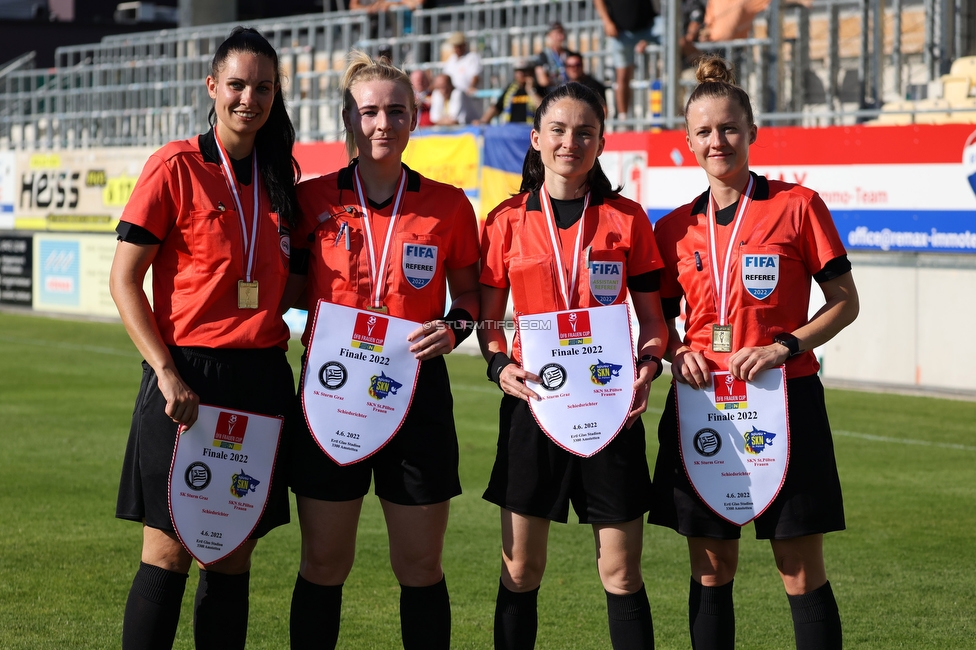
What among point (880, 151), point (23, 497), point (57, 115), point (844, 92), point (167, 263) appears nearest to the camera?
point (167, 263)

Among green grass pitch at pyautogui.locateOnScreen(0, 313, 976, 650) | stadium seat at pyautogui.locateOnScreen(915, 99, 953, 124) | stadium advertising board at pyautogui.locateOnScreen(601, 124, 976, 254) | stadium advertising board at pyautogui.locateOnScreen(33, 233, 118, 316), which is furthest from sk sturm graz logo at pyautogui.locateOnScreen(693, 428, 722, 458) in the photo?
stadium advertising board at pyautogui.locateOnScreen(33, 233, 118, 316)

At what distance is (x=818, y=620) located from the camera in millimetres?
3391

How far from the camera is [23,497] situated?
664 centimetres

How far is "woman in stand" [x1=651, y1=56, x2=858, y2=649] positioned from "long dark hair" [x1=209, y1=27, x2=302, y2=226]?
3.89 feet

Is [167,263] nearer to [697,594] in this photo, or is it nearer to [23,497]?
[697,594]

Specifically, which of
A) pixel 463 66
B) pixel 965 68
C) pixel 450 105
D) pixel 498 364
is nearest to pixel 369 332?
pixel 498 364

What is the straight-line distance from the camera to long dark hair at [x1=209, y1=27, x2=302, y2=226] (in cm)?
341

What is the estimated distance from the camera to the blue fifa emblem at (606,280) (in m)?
3.46

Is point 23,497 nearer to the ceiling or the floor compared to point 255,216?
nearer to the floor

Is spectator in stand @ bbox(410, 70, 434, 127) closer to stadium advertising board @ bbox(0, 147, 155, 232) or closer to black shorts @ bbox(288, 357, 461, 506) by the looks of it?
stadium advertising board @ bbox(0, 147, 155, 232)

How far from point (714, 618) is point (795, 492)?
45 centimetres

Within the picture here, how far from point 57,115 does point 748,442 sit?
1970 cm

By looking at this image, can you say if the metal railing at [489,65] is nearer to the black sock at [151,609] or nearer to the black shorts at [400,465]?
the black shorts at [400,465]

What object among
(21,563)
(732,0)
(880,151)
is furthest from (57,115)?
(21,563)
